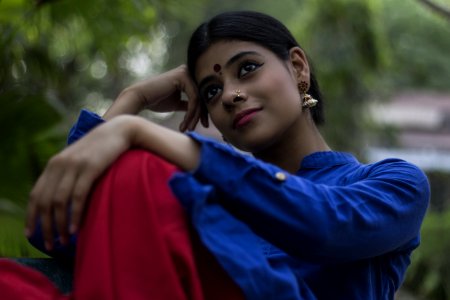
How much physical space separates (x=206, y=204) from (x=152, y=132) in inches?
5.9

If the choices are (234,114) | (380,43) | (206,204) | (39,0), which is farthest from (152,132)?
(380,43)

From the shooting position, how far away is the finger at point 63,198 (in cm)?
119

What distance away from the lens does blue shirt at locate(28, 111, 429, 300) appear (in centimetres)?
122

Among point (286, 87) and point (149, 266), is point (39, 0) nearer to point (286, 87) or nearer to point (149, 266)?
point (286, 87)

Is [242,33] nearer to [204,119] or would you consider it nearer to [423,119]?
[204,119]

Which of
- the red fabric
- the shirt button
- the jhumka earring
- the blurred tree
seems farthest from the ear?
the blurred tree

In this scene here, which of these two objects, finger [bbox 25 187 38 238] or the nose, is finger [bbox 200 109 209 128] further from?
finger [bbox 25 187 38 238]

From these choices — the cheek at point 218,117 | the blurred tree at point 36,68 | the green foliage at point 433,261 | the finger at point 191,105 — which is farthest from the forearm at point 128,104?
the green foliage at point 433,261

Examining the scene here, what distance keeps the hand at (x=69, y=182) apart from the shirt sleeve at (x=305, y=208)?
153mm

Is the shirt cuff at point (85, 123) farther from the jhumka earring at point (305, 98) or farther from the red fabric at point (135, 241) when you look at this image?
the jhumka earring at point (305, 98)

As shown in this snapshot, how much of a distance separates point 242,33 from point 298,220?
62cm

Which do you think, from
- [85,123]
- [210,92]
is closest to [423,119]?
[210,92]

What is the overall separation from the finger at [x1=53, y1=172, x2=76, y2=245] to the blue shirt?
0.16m

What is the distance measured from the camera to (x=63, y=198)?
1.19m
